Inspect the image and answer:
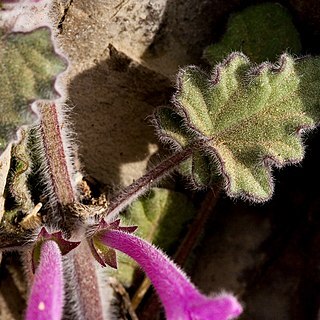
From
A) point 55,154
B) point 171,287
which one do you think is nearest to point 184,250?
point 55,154

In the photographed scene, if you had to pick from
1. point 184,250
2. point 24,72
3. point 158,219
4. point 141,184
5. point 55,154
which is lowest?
point 184,250

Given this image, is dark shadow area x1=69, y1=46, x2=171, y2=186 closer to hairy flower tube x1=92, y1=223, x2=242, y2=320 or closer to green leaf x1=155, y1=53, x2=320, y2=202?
green leaf x1=155, y1=53, x2=320, y2=202

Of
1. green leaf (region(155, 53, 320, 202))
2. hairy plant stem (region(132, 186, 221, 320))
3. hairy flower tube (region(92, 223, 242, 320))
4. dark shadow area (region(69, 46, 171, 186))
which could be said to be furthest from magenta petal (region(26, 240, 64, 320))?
hairy plant stem (region(132, 186, 221, 320))

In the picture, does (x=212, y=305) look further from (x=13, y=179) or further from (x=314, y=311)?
(x=314, y=311)

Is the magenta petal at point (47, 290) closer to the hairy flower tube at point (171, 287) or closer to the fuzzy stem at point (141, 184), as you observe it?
the hairy flower tube at point (171, 287)

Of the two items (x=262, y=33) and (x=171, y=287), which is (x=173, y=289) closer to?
(x=171, y=287)
